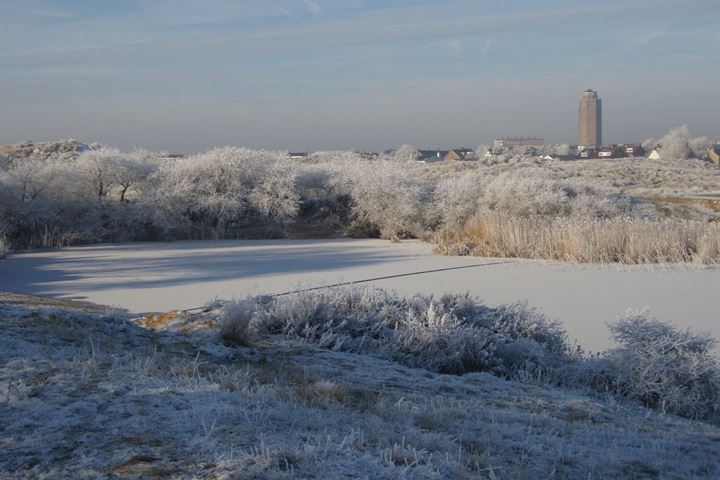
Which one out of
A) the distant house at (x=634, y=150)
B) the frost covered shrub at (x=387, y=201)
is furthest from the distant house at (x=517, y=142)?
the frost covered shrub at (x=387, y=201)

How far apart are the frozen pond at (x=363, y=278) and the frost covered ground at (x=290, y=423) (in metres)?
3.49

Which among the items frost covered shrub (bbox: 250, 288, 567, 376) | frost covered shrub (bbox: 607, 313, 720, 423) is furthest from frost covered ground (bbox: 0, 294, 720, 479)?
frost covered shrub (bbox: 250, 288, 567, 376)

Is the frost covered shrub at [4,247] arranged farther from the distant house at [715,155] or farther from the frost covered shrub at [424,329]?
the distant house at [715,155]

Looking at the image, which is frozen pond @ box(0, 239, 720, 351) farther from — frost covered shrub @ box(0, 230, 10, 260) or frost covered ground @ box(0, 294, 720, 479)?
frost covered ground @ box(0, 294, 720, 479)

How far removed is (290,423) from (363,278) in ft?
30.1

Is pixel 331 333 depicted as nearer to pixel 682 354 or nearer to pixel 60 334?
pixel 60 334

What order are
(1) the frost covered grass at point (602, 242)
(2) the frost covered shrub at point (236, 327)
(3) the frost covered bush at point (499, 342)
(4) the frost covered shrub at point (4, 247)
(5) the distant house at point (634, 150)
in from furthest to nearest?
(5) the distant house at point (634, 150) → (4) the frost covered shrub at point (4, 247) → (1) the frost covered grass at point (602, 242) → (2) the frost covered shrub at point (236, 327) → (3) the frost covered bush at point (499, 342)

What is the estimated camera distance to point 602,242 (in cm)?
1508

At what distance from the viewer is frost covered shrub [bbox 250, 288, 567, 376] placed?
6.94 meters

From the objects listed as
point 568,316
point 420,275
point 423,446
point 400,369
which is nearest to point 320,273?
point 420,275

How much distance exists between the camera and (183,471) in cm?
323

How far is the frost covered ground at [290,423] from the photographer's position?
133 inches

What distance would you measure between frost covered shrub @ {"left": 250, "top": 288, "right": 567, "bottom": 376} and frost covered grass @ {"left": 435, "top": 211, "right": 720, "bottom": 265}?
7.43 m

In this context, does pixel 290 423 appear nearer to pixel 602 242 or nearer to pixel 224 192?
pixel 602 242
